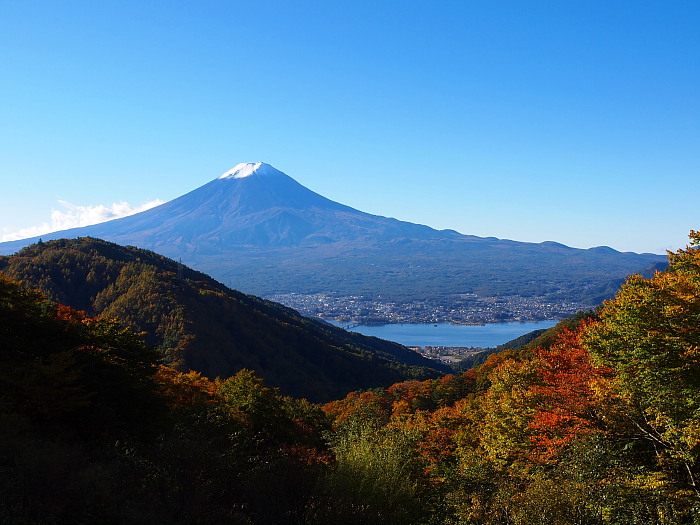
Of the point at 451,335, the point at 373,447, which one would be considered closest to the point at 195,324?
the point at 373,447

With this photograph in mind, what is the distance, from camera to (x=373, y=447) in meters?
18.8

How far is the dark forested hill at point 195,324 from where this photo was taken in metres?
64.2

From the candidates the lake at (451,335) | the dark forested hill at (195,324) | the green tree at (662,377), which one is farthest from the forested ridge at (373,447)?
Result: the lake at (451,335)

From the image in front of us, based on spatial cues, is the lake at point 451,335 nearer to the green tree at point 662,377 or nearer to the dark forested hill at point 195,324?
the dark forested hill at point 195,324

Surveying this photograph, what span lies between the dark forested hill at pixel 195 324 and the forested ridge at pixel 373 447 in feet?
134

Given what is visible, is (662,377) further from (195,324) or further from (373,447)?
(195,324)

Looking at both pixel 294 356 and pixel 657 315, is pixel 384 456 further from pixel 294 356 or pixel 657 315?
pixel 294 356

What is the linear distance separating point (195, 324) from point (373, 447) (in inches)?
2155

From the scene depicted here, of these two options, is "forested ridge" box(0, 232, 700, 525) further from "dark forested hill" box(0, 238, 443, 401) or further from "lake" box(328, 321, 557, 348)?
"lake" box(328, 321, 557, 348)

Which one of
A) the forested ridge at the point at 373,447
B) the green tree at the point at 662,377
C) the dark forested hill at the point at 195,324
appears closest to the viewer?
the forested ridge at the point at 373,447

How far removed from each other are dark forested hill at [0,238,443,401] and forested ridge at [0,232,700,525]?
4081 cm

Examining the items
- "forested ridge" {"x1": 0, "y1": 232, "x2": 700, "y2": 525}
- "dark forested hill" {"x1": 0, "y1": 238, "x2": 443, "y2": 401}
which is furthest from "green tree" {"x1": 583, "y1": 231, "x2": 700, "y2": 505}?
"dark forested hill" {"x1": 0, "y1": 238, "x2": 443, "y2": 401}

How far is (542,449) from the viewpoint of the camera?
16750mm

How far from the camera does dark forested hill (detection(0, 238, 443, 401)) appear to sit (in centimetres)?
6419
